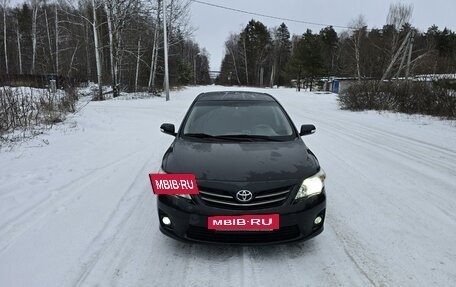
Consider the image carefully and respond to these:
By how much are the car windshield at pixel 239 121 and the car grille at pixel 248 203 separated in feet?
4.19

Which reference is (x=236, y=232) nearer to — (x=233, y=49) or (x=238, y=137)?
(x=238, y=137)

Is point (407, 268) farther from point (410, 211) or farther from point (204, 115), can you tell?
point (204, 115)

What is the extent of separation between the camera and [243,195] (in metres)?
3.30

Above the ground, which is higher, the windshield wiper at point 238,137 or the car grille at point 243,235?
the windshield wiper at point 238,137

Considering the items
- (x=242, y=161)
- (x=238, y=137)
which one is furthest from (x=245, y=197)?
(x=238, y=137)

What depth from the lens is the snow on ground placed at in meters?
3.27

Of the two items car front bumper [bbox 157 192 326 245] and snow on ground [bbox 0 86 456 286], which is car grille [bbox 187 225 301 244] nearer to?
car front bumper [bbox 157 192 326 245]

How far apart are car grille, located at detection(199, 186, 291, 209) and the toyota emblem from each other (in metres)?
0.03
